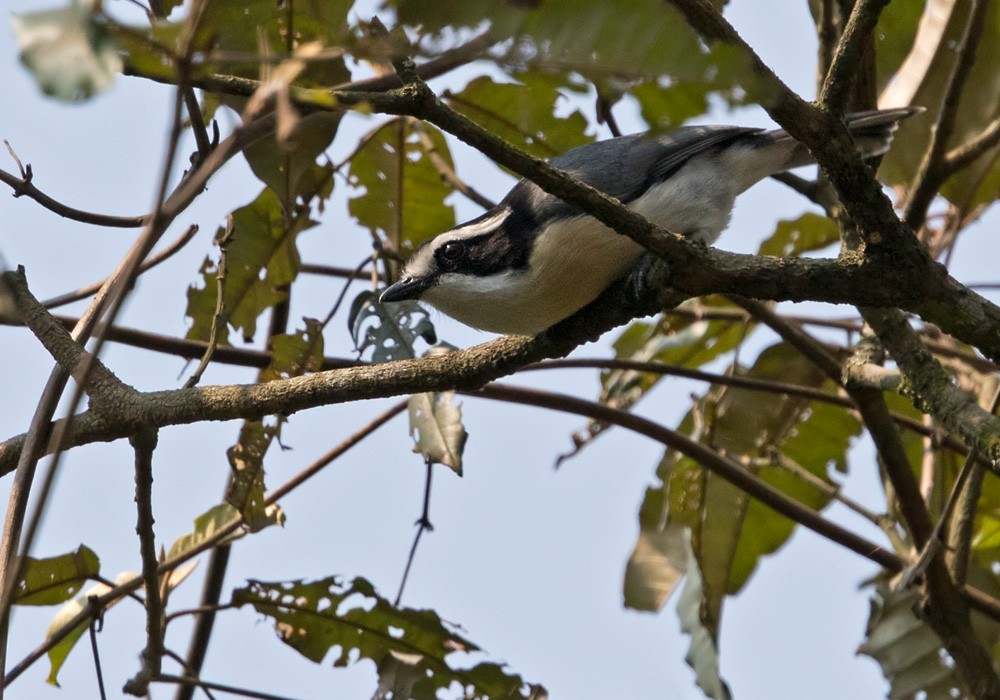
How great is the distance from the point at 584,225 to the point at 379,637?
1555 mm

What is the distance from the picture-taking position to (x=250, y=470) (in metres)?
3.49

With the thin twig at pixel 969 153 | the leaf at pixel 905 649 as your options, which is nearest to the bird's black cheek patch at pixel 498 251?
the thin twig at pixel 969 153

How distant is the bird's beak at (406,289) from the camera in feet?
12.6

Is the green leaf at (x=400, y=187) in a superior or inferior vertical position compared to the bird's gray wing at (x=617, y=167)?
superior

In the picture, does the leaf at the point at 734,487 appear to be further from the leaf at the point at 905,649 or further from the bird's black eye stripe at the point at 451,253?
the bird's black eye stripe at the point at 451,253

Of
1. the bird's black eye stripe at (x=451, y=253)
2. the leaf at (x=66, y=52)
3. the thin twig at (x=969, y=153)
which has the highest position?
the bird's black eye stripe at (x=451, y=253)

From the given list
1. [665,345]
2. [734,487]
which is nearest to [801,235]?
[665,345]

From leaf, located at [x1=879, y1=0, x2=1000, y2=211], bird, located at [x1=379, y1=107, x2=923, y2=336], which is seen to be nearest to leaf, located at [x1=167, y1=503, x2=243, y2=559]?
bird, located at [x1=379, y1=107, x2=923, y2=336]

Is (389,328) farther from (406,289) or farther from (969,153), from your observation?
(969,153)

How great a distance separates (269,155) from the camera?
3.68m

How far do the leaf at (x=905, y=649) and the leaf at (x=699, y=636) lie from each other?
1.93ft

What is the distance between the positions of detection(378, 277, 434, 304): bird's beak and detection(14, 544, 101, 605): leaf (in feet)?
4.13

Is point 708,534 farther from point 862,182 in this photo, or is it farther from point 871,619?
point 862,182

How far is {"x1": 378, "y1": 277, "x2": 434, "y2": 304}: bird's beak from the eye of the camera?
152 inches
